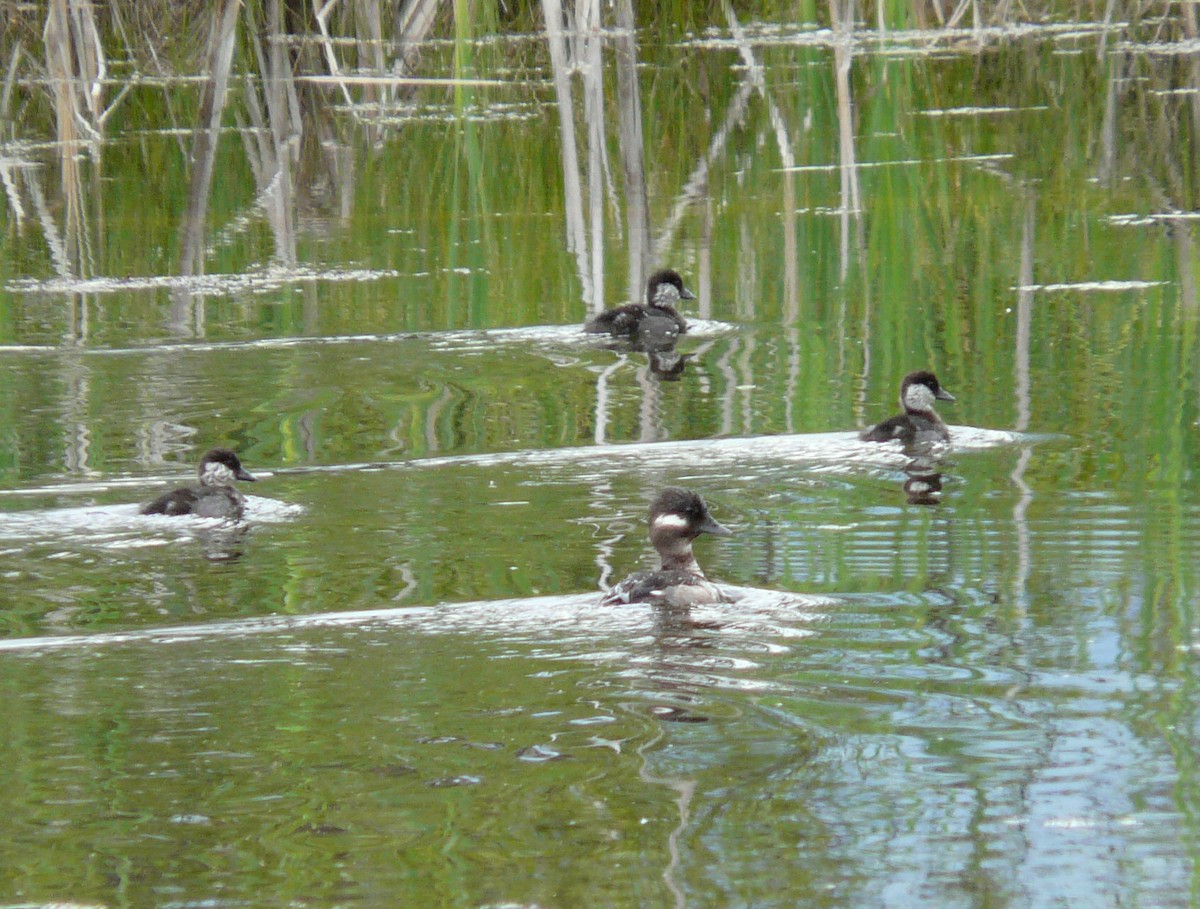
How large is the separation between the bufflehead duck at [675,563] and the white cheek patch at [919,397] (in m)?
1.71

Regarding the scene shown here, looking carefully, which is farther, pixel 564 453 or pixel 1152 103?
pixel 1152 103

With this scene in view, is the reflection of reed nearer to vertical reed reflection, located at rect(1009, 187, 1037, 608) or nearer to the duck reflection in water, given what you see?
vertical reed reflection, located at rect(1009, 187, 1037, 608)

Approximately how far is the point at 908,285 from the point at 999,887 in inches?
260

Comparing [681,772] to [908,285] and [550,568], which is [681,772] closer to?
[550,568]

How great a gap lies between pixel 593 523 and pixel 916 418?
142 cm

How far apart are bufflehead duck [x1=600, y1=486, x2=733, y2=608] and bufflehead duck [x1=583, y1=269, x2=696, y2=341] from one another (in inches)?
135

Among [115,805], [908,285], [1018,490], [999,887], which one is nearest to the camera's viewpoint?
[999,887]

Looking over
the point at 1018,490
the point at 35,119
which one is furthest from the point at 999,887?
the point at 35,119

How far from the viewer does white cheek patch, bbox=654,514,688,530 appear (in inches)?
224

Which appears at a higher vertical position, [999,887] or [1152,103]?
[1152,103]

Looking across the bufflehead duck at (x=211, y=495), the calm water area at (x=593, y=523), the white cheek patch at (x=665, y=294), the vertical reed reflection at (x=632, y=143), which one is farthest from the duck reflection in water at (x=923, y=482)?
the vertical reed reflection at (x=632, y=143)

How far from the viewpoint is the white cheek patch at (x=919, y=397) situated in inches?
295

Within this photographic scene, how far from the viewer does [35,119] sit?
708 inches

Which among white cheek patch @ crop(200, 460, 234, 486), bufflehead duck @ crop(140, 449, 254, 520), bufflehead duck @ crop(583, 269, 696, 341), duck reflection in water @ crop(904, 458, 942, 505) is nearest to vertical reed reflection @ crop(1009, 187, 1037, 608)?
duck reflection in water @ crop(904, 458, 942, 505)
